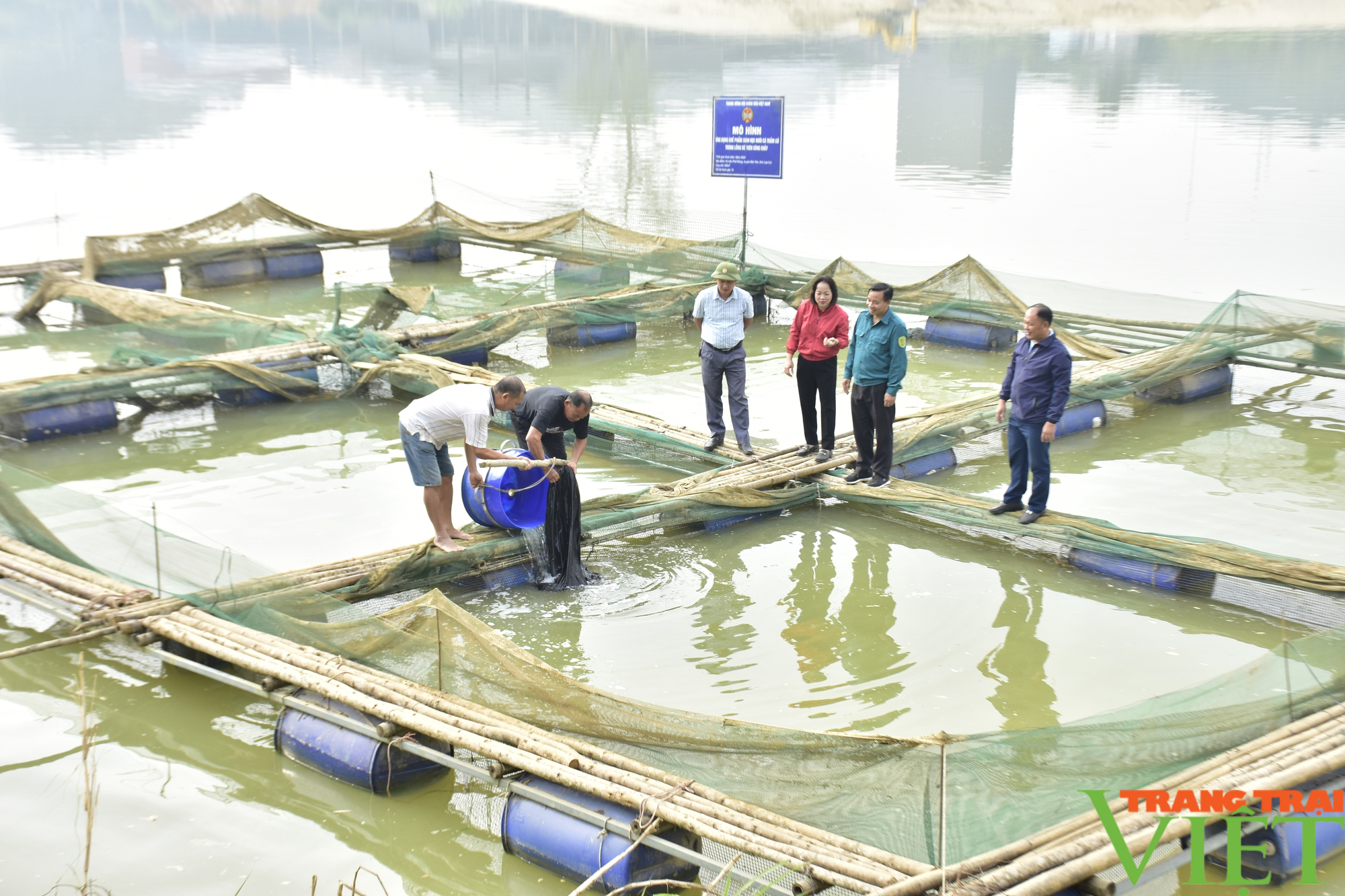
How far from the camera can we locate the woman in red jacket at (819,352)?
7.94 meters

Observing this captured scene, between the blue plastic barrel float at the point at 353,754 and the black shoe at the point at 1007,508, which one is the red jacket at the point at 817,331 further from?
the blue plastic barrel float at the point at 353,754

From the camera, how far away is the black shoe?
722cm

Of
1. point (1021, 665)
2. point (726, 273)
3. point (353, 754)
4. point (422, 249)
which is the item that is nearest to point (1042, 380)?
point (1021, 665)

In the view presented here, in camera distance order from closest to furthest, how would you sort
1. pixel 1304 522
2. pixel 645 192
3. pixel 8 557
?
pixel 8 557
pixel 1304 522
pixel 645 192

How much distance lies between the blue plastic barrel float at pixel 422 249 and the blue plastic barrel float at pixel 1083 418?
32.6ft

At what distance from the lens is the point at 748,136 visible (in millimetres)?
13180

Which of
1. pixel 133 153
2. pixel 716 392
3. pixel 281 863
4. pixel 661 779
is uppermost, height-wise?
pixel 133 153

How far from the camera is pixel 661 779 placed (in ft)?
14.5

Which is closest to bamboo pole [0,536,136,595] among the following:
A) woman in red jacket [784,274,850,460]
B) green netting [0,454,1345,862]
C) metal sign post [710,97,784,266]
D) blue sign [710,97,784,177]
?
green netting [0,454,1345,862]

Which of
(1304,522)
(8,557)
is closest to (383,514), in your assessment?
(8,557)

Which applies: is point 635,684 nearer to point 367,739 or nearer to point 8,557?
point 367,739

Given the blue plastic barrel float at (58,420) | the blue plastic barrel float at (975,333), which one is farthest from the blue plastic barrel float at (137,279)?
the blue plastic barrel float at (975,333)

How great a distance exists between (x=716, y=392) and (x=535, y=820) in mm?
4664

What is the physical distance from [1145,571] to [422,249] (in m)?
12.3
